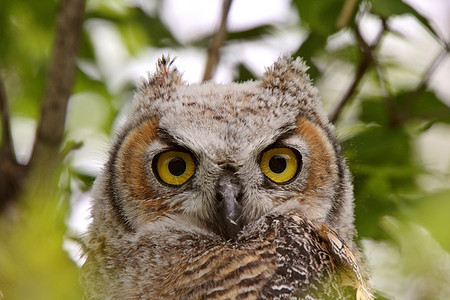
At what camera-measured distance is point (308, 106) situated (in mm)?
2229

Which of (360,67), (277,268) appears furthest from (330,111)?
(277,268)

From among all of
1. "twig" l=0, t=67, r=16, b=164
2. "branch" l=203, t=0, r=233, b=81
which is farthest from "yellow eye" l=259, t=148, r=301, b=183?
"twig" l=0, t=67, r=16, b=164

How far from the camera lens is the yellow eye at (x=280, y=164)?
200 centimetres

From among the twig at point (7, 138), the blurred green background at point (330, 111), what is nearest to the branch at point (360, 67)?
the blurred green background at point (330, 111)

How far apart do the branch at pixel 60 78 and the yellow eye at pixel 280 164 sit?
92 centimetres

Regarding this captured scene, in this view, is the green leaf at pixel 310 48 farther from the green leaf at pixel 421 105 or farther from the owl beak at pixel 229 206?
the owl beak at pixel 229 206

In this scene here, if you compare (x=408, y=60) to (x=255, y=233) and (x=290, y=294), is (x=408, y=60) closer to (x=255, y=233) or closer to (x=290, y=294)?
(x=255, y=233)

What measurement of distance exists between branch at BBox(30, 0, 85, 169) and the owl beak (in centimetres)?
83

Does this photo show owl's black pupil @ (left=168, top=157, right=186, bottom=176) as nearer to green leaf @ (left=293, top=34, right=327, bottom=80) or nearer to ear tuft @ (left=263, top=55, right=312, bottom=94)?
ear tuft @ (left=263, top=55, right=312, bottom=94)

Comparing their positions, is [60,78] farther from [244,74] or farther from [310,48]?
[310,48]

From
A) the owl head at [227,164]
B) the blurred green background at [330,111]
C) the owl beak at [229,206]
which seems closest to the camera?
the blurred green background at [330,111]

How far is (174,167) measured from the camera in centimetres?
202

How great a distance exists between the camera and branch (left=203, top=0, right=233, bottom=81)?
269 cm

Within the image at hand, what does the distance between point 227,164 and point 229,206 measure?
7.9 inches
